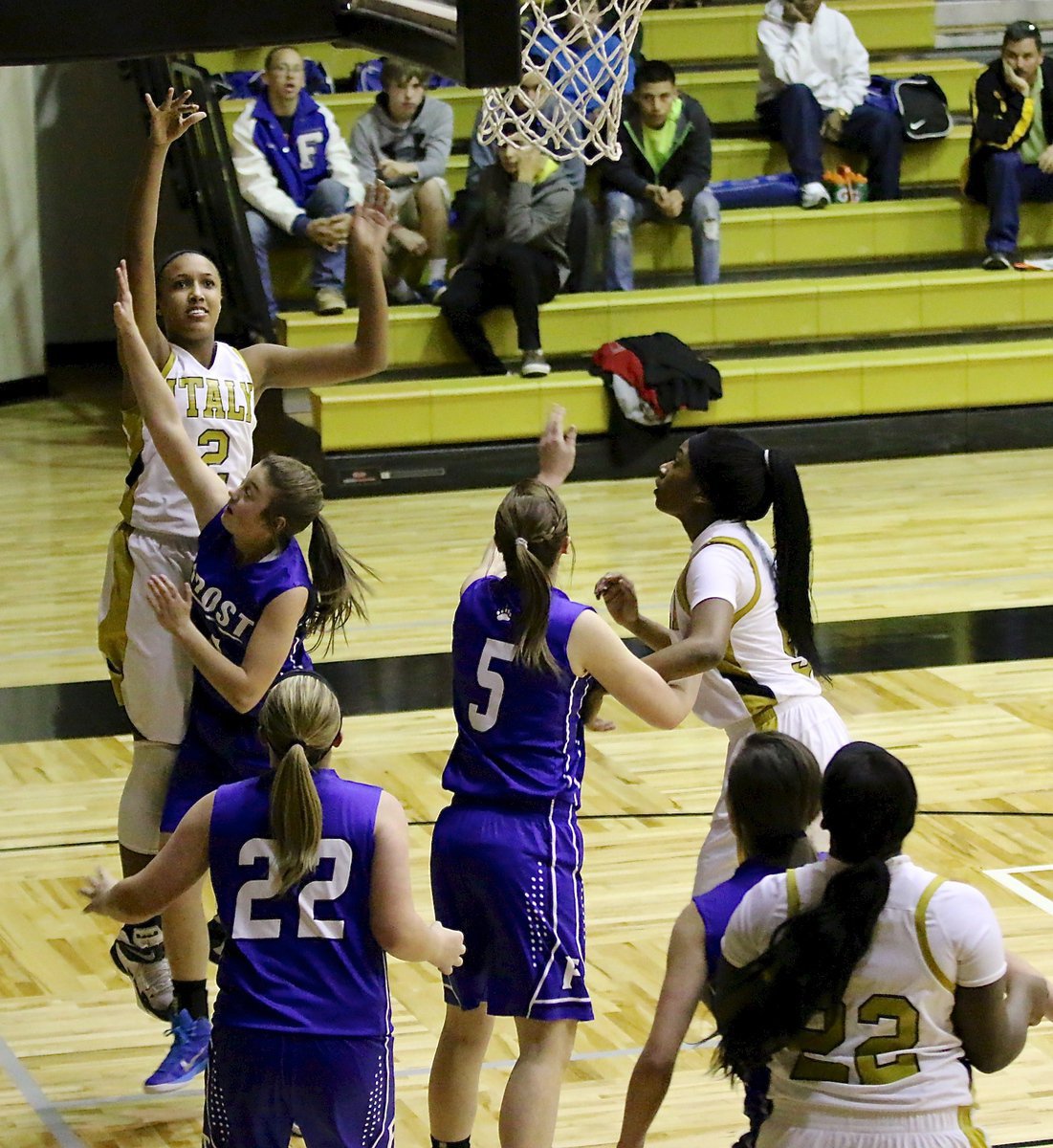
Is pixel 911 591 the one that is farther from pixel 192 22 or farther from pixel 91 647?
pixel 192 22

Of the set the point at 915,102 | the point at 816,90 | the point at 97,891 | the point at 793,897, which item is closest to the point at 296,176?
the point at 816,90

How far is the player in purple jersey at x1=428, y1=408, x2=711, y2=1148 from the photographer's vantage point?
3234 millimetres

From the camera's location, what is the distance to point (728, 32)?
510 inches

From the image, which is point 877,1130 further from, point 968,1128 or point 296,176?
point 296,176

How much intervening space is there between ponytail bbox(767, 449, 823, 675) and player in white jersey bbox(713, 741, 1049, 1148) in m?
1.40

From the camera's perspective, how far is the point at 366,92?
1202 centimetres

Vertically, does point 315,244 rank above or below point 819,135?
below

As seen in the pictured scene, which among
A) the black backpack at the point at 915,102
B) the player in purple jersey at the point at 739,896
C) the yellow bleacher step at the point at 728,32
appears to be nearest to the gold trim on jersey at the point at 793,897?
the player in purple jersey at the point at 739,896

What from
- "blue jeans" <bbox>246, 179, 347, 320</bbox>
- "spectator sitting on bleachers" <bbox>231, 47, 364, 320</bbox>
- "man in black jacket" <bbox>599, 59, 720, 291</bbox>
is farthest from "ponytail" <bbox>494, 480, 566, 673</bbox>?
"man in black jacket" <bbox>599, 59, 720, 291</bbox>

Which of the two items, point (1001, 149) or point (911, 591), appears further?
point (1001, 149)

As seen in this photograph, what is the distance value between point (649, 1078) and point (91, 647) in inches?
212

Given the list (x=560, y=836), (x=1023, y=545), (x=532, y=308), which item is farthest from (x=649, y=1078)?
(x=532, y=308)

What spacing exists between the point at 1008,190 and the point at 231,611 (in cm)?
910

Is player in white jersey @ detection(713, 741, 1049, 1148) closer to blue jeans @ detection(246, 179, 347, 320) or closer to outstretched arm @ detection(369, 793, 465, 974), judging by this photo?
outstretched arm @ detection(369, 793, 465, 974)
